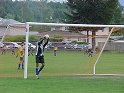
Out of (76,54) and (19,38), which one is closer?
(76,54)

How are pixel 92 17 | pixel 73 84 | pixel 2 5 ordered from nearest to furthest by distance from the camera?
1. pixel 73 84
2. pixel 92 17
3. pixel 2 5

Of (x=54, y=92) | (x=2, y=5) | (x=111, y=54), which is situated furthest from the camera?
(x=2, y=5)

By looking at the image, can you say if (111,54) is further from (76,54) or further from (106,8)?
(106,8)

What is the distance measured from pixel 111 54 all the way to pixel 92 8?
122 ft

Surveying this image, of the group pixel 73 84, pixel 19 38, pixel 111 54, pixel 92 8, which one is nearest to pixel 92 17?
pixel 92 8

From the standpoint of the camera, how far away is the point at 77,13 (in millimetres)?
82625

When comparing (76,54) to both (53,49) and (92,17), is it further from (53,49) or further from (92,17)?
(92,17)

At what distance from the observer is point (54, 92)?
51.0ft

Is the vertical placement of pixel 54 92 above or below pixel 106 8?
below

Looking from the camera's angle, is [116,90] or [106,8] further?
[106,8]

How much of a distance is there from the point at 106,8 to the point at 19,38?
45.2 metres

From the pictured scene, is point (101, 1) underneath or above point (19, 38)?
above

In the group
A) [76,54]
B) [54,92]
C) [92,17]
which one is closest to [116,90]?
[54,92]

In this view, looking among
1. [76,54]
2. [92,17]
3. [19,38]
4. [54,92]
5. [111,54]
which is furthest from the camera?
[92,17]
